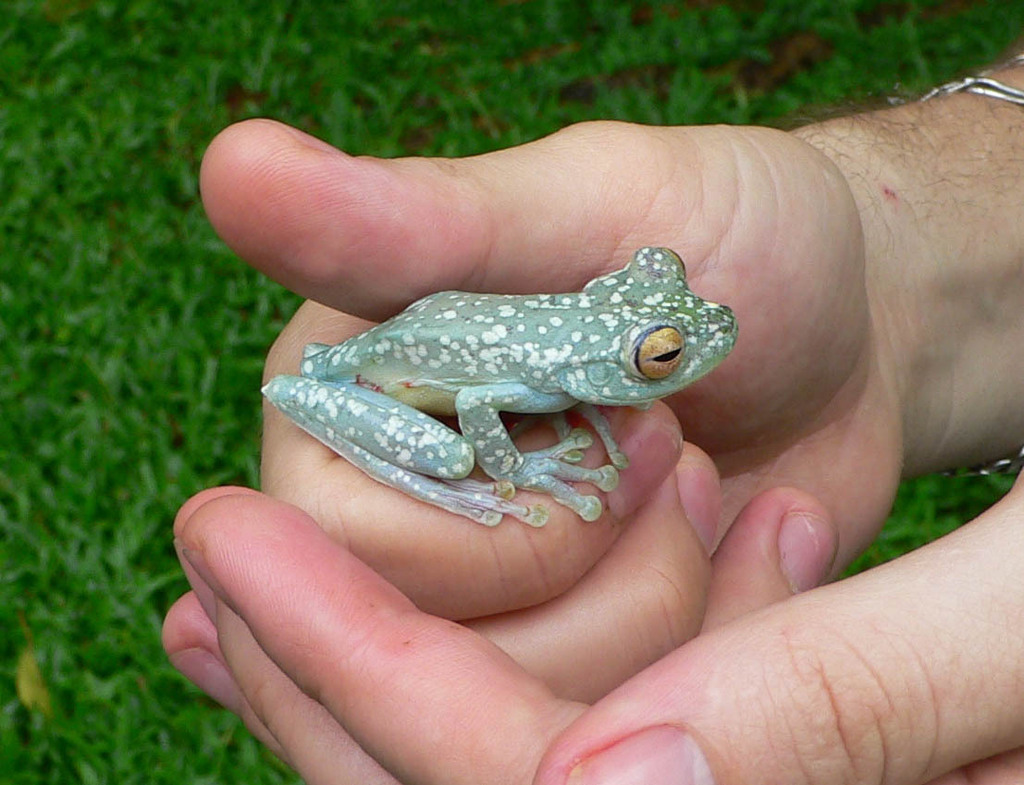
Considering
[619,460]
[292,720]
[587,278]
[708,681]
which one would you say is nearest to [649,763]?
[708,681]

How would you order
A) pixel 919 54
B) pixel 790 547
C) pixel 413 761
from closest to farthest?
pixel 413 761, pixel 790 547, pixel 919 54

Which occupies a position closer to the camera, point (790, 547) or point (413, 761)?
point (413, 761)

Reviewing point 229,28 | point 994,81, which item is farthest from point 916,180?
point 229,28

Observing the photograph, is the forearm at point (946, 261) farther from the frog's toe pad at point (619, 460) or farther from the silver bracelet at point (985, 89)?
the frog's toe pad at point (619, 460)

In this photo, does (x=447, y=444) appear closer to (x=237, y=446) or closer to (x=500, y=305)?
(x=500, y=305)

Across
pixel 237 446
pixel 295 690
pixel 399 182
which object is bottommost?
pixel 237 446

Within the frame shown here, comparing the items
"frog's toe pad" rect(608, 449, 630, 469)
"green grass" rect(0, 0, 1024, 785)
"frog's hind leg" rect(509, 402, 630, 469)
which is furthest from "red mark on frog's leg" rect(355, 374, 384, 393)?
"green grass" rect(0, 0, 1024, 785)

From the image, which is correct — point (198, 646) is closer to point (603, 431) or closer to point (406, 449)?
point (406, 449)

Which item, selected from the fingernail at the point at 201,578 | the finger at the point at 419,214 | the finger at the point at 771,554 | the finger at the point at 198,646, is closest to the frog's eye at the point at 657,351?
the finger at the point at 419,214
